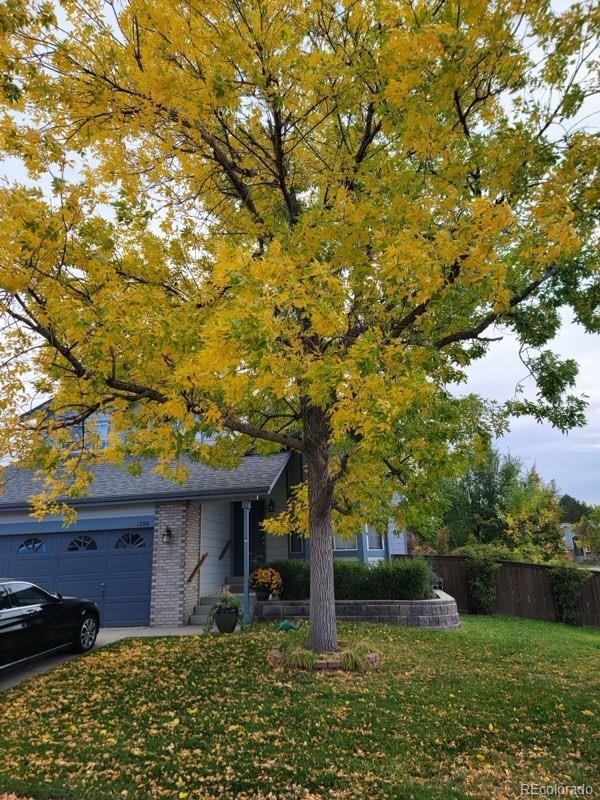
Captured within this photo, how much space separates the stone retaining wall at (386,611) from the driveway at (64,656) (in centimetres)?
171

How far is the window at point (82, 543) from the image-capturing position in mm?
A: 12570

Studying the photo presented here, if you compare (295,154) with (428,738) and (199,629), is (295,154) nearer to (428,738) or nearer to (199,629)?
(428,738)

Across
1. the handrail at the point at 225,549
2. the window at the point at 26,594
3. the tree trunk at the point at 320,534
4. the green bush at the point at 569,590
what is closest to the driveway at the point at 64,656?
the window at the point at 26,594

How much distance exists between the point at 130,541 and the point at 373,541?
258 inches

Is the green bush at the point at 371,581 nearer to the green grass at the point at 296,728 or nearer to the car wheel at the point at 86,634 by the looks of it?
the green grass at the point at 296,728

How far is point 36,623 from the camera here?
7883 mm

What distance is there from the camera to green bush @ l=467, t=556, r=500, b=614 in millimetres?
13852

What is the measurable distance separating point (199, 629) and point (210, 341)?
27.6 ft

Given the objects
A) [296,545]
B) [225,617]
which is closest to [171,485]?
[225,617]

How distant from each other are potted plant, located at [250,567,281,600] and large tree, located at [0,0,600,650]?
15.0 ft

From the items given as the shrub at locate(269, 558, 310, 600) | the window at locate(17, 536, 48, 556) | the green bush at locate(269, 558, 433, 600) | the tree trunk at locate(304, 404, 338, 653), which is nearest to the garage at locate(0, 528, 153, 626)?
the window at locate(17, 536, 48, 556)

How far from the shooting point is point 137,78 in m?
5.89

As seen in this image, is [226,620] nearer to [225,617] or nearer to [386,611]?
[225,617]

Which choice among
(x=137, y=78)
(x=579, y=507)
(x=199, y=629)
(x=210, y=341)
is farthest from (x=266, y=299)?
(x=579, y=507)
